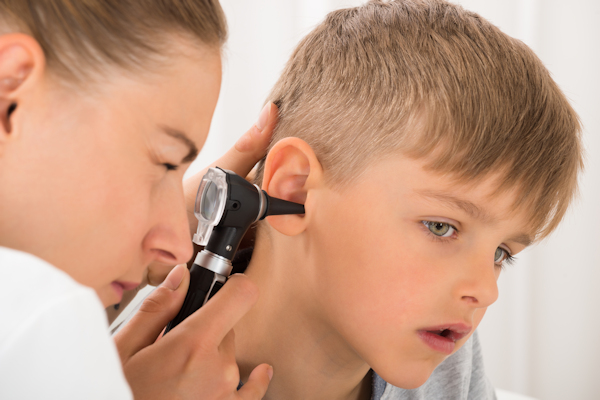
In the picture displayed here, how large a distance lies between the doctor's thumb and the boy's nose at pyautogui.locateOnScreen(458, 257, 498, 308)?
0.43 meters

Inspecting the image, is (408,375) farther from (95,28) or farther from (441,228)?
(95,28)

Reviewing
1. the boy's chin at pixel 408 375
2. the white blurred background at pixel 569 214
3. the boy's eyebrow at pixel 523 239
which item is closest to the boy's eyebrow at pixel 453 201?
the boy's eyebrow at pixel 523 239

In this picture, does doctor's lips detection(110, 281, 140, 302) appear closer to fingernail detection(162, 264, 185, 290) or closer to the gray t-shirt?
fingernail detection(162, 264, 185, 290)

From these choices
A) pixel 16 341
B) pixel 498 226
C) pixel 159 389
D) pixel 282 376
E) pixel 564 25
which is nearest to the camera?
pixel 16 341

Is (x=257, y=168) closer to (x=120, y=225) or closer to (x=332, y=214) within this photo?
(x=332, y=214)

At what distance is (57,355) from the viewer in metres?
0.43

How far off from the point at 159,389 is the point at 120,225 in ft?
0.79

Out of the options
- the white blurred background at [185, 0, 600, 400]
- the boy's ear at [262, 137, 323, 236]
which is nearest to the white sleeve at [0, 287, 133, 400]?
the boy's ear at [262, 137, 323, 236]

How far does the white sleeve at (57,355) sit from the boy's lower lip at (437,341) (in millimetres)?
515

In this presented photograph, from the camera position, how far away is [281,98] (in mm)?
1009

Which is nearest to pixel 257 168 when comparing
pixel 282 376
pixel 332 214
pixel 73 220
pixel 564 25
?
pixel 332 214

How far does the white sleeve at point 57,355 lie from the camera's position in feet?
1.37

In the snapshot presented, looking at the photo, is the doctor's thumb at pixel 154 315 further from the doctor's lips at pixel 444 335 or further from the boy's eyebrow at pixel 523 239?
the boy's eyebrow at pixel 523 239

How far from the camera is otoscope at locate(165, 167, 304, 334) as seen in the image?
78cm
